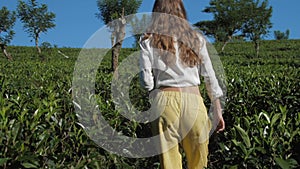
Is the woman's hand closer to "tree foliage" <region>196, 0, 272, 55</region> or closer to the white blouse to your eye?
the white blouse

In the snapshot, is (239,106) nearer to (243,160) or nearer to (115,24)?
(243,160)

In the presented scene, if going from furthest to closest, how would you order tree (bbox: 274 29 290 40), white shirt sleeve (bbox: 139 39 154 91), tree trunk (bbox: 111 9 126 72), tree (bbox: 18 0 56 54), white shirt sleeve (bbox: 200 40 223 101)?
tree (bbox: 274 29 290 40)
tree (bbox: 18 0 56 54)
tree trunk (bbox: 111 9 126 72)
white shirt sleeve (bbox: 200 40 223 101)
white shirt sleeve (bbox: 139 39 154 91)

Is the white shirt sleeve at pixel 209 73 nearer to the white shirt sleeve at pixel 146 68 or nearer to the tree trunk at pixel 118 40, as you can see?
the white shirt sleeve at pixel 146 68

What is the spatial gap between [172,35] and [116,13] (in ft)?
45.0

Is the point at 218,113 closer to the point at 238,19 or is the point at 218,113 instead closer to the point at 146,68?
the point at 146,68

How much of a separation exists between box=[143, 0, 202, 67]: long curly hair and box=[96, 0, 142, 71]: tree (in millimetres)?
10390

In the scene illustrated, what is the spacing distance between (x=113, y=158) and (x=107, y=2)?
2376 centimetres

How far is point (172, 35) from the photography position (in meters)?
3.10

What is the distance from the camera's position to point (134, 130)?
413 centimetres

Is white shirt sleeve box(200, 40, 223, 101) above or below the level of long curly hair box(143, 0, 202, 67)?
below

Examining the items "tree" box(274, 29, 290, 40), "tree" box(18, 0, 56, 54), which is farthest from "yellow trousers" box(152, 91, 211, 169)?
"tree" box(274, 29, 290, 40)

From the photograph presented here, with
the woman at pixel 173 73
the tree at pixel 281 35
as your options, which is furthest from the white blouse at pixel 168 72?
the tree at pixel 281 35

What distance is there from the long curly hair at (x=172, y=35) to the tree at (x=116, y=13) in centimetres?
1039

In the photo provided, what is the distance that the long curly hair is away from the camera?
121 inches
